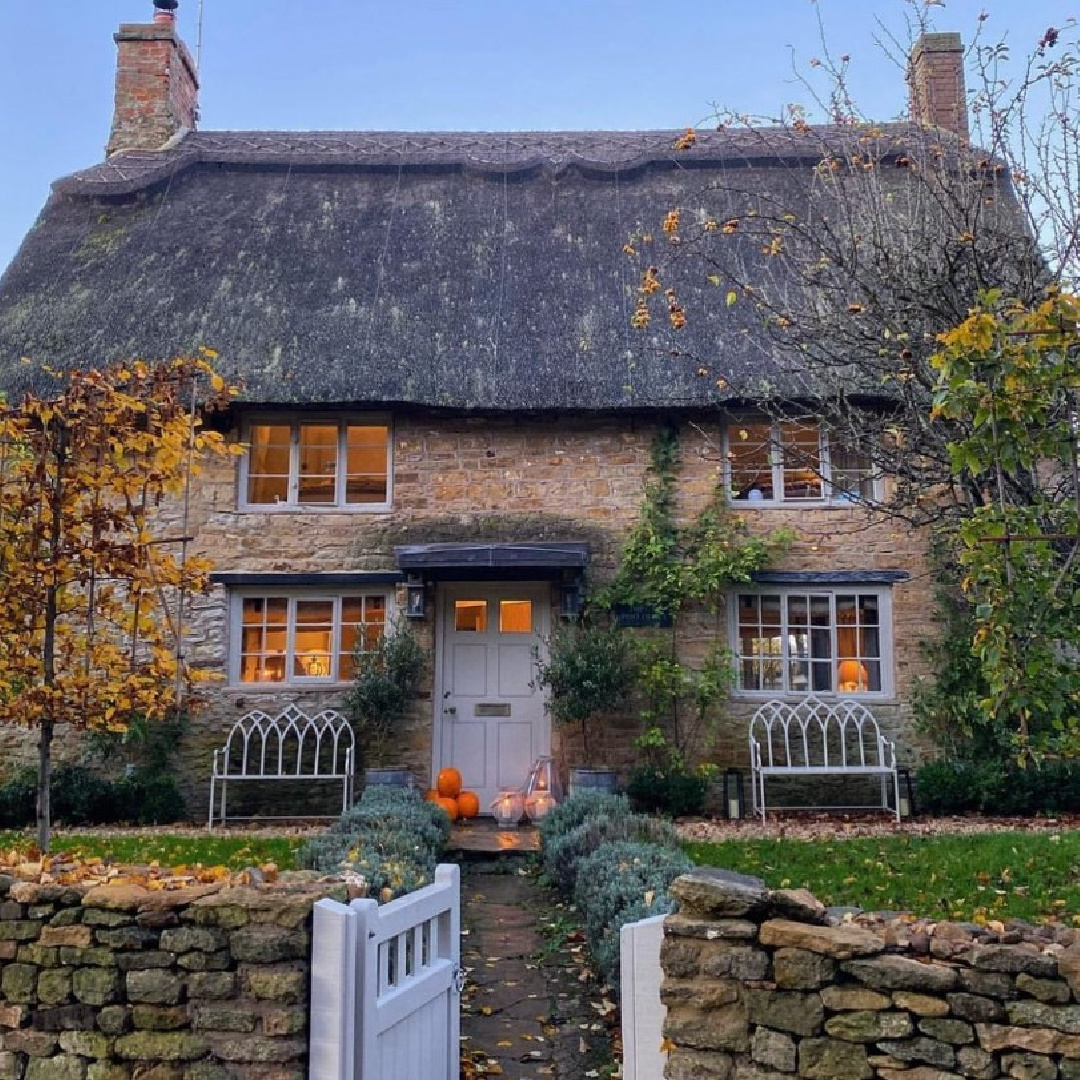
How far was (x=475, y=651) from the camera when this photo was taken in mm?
10258

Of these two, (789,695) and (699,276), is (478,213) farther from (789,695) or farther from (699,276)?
(789,695)

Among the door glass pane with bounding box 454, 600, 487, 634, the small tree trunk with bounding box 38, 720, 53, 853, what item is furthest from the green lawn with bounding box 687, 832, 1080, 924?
the small tree trunk with bounding box 38, 720, 53, 853

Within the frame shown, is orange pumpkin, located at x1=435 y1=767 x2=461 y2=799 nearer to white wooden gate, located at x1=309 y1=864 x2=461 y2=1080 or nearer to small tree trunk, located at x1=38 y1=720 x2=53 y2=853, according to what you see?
small tree trunk, located at x1=38 y1=720 x2=53 y2=853

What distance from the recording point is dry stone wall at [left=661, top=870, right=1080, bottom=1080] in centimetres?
292

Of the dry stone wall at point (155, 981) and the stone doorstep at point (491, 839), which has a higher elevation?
the dry stone wall at point (155, 981)

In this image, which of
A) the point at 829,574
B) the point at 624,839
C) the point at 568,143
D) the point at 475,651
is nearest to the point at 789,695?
the point at 829,574

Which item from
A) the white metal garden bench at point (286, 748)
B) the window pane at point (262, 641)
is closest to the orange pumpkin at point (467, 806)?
the white metal garden bench at point (286, 748)

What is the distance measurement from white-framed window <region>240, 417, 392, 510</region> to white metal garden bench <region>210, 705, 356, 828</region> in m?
2.23

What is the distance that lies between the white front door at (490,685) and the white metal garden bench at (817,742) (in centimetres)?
214

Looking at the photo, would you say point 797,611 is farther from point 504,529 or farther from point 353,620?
point 353,620

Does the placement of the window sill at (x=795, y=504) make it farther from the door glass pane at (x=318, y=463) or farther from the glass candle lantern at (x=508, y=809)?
the door glass pane at (x=318, y=463)

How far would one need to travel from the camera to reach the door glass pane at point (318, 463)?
1052cm

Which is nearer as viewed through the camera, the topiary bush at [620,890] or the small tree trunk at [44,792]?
the topiary bush at [620,890]

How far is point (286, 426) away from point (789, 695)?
19.4ft
